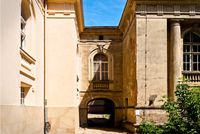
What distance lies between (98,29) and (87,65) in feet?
10.1

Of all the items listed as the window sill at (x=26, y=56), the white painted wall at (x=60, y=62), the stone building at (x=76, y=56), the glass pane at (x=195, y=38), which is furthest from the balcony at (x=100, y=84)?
the window sill at (x=26, y=56)

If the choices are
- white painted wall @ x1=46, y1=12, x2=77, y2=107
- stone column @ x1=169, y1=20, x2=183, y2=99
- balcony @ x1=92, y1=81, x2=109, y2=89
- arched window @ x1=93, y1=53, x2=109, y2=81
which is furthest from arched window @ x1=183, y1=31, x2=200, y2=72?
arched window @ x1=93, y1=53, x2=109, y2=81

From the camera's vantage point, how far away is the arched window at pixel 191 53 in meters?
21.1

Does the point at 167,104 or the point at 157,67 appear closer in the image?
the point at 167,104

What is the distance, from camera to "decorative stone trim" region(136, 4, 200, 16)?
64.9 ft

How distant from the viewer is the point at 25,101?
1362 cm

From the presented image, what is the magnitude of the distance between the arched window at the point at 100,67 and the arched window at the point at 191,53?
8.60 meters

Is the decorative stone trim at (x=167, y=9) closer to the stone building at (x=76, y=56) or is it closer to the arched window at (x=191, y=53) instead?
the stone building at (x=76, y=56)

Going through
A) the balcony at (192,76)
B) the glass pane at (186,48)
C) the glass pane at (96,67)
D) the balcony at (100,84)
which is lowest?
the balcony at (100,84)

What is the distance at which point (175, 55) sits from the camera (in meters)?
20.2

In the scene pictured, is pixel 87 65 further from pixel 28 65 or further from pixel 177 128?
pixel 177 128

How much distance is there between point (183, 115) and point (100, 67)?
1767 centimetres

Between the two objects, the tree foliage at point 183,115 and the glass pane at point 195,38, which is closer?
Result: the tree foliage at point 183,115

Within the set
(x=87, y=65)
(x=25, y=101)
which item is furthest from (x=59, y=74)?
(x=87, y=65)
